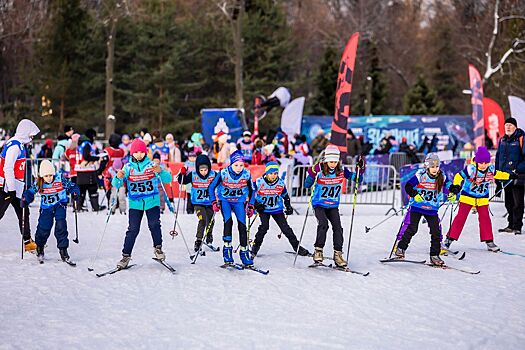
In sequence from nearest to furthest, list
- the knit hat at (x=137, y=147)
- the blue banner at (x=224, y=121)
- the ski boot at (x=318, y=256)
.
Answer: the knit hat at (x=137, y=147), the ski boot at (x=318, y=256), the blue banner at (x=224, y=121)

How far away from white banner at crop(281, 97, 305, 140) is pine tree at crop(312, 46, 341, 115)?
1271cm

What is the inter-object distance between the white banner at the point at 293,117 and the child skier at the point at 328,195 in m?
15.3

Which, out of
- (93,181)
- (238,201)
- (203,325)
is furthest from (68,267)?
(93,181)

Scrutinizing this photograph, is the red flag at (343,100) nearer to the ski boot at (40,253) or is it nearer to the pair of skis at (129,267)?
the pair of skis at (129,267)

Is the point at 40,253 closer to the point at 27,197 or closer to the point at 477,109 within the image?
the point at 27,197

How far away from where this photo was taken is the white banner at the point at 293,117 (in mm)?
24234

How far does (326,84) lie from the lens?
37.2m

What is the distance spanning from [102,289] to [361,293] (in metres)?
2.86

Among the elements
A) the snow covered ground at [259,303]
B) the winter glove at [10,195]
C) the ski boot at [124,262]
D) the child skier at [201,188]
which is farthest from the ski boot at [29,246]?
the child skier at [201,188]

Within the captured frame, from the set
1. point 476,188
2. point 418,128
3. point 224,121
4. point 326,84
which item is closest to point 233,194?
point 476,188

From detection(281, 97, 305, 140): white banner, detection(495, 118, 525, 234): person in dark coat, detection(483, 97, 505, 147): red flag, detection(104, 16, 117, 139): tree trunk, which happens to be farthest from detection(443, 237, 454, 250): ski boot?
detection(104, 16, 117, 139): tree trunk

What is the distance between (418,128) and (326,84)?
14.1 m

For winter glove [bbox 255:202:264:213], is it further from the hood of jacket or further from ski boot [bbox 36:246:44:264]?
the hood of jacket

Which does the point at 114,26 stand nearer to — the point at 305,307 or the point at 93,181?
the point at 93,181
